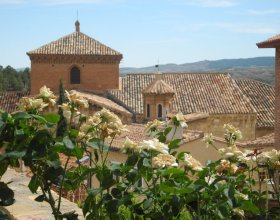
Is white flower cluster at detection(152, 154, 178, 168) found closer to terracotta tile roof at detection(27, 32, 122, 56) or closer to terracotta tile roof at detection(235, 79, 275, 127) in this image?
terracotta tile roof at detection(235, 79, 275, 127)

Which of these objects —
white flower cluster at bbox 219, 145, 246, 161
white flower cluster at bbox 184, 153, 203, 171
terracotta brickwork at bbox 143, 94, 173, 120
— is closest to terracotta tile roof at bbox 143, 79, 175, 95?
terracotta brickwork at bbox 143, 94, 173, 120

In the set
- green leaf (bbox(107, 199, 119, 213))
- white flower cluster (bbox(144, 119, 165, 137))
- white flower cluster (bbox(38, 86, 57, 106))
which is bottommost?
green leaf (bbox(107, 199, 119, 213))

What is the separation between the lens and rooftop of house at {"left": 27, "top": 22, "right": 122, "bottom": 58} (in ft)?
110

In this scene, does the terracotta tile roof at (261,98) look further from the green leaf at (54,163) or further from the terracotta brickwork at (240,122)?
the green leaf at (54,163)

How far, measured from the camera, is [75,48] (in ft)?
112

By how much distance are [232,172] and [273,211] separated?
27cm

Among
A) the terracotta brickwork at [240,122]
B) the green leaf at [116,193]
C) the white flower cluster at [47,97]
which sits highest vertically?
the white flower cluster at [47,97]

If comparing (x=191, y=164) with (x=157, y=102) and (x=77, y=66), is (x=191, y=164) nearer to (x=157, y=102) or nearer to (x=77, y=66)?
(x=157, y=102)

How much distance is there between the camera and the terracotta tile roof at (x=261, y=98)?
31461 millimetres

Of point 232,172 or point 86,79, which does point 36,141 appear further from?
point 86,79

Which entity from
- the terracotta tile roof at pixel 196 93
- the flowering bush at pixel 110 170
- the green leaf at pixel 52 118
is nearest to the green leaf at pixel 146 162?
the flowering bush at pixel 110 170

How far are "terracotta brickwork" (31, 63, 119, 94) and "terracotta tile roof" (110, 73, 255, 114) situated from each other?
929 millimetres

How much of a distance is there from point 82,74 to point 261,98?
1139cm

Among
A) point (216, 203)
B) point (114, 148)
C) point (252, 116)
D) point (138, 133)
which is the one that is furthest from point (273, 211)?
point (252, 116)
